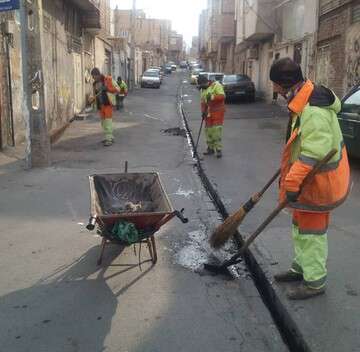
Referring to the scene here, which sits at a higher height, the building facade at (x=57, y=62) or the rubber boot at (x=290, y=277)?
the building facade at (x=57, y=62)

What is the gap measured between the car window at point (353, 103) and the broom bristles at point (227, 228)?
5723mm

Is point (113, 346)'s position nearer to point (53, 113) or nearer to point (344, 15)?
point (53, 113)

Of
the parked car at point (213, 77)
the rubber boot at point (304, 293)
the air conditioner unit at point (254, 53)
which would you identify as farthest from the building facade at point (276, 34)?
the rubber boot at point (304, 293)

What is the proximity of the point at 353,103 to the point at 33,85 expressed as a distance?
603cm

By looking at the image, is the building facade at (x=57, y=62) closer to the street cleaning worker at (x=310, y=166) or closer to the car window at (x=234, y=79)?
the car window at (x=234, y=79)

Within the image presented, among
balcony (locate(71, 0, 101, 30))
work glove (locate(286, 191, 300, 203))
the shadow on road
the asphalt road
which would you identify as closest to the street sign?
the asphalt road

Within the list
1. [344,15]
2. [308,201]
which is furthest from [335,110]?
[344,15]

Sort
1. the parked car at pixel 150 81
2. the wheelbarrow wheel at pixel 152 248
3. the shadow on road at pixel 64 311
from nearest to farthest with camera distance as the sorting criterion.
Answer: the shadow on road at pixel 64 311 < the wheelbarrow wheel at pixel 152 248 < the parked car at pixel 150 81

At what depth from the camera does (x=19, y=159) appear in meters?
11.2

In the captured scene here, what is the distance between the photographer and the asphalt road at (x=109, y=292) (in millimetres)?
3760

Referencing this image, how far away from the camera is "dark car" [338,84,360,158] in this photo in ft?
31.3

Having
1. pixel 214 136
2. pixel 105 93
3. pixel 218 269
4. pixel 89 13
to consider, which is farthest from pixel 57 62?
pixel 218 269

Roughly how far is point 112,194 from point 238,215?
188 cm

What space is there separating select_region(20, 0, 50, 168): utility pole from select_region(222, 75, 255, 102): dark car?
60.0 feet
